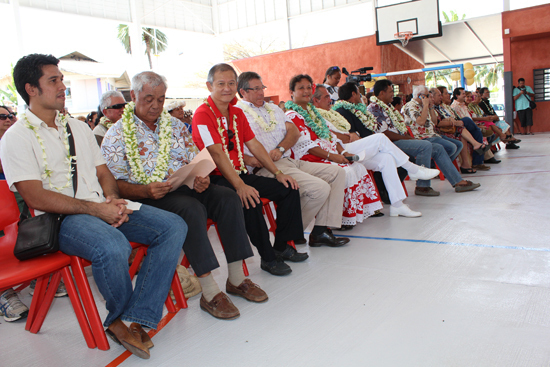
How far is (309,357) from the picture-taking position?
1.70 meters

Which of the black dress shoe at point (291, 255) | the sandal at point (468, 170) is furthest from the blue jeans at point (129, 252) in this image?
the sandal at point (468, 170)

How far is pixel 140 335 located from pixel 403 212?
107 inches

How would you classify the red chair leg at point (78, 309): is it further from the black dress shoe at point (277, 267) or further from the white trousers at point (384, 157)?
the white trousers at point (384, 157)

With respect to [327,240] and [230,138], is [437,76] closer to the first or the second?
[327,240]

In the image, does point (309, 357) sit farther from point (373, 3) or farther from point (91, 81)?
point (91, 81)

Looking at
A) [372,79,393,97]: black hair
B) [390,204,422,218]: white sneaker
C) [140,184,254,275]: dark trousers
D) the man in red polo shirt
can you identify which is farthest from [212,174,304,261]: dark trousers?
[372,79,393,97]: black hair

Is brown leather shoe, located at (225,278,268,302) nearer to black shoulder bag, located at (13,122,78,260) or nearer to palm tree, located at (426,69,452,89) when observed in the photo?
black shoulder bag, located at (13,122,78,260)

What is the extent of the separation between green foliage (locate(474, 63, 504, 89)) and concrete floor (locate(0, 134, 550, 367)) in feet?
136

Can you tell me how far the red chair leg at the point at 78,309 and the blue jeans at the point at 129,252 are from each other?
96 mm

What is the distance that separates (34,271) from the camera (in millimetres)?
1701

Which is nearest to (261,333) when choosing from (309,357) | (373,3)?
(309,357)

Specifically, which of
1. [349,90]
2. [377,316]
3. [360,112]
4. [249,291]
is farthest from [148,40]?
[377,316]

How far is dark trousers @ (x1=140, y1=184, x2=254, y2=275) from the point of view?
2.13 m

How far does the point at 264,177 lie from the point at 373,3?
11.9 metres
